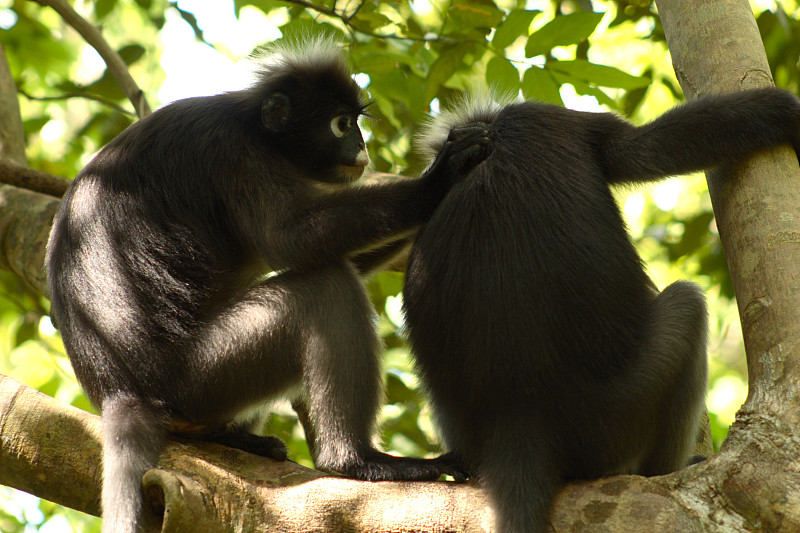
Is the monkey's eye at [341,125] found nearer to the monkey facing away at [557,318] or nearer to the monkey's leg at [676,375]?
the monkey facing away at [557,318]

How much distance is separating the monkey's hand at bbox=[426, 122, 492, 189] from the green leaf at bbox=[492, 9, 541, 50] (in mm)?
998

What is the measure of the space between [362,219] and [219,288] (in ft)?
2.60

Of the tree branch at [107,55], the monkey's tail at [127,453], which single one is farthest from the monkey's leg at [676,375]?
the tree branch at [107,55]

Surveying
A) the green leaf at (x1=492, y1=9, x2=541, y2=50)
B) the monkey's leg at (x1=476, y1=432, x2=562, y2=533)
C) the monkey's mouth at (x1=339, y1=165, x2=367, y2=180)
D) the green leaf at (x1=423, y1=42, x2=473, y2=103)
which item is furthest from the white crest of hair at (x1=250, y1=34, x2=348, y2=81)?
the monkey's leg at (x1=476, y1=432, x2=562, y2=533)

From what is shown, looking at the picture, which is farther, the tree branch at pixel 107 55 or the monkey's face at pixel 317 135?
the tree branch at pixel 107 55

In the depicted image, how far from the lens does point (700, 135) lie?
10.7ft

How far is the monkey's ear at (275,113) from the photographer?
4.19 meters

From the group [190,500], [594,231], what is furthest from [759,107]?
[190,500]

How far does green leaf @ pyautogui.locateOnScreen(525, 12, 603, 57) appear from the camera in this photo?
4094mm

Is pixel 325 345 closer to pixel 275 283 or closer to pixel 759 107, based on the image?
pixel 275 283

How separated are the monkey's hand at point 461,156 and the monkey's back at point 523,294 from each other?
83mm

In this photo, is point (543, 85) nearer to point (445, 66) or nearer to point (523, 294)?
point (445, 66)

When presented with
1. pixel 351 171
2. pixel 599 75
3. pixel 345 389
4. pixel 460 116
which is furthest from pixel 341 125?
pixel 345 389

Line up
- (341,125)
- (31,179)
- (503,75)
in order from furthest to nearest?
(31,179), (503,75), (341,125)
